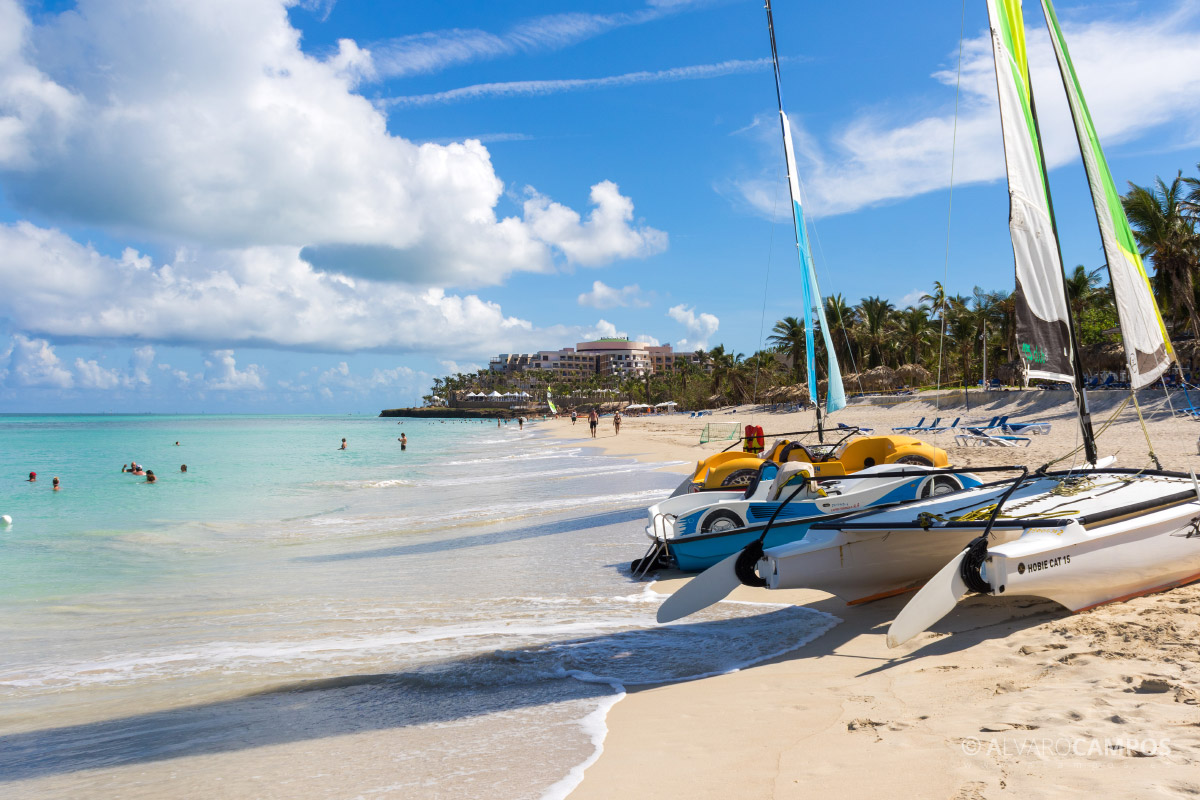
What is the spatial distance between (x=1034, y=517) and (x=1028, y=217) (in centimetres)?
315

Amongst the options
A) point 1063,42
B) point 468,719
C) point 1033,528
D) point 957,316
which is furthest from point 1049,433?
point 957,316

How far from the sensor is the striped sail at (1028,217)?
22.8ft

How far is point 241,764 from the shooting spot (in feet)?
14.1

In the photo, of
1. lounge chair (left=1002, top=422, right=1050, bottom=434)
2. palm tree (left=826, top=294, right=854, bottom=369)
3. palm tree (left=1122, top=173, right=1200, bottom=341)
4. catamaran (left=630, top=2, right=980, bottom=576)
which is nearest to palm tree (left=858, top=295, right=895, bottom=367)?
palm tree (left=826, top=294, right=854, bottom=369)

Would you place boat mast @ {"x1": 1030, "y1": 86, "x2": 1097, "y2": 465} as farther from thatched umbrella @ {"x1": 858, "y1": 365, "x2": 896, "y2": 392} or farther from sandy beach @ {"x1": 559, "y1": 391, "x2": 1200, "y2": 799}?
thatched umbrella @ {"x1": 858, "y1": 365, "x2": 896, "y2": 392}

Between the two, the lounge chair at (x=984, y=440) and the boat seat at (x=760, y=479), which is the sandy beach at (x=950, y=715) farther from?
the lounge chair at (x=984, y=440)

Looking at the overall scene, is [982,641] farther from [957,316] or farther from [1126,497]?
[957,316]

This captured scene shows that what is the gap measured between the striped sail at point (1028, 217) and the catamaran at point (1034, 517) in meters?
0.01

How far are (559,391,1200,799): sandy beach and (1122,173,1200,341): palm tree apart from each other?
108 feet

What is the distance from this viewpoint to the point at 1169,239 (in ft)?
99.7

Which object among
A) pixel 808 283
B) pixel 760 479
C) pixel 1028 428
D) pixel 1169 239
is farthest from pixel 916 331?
pixel 760 479

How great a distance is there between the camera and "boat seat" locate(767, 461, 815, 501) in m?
8.11

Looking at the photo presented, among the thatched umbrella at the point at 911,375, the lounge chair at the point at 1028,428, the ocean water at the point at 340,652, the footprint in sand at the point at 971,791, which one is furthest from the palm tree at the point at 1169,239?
the footprint in sand at the point at 971,791

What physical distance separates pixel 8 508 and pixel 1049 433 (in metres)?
33.0
